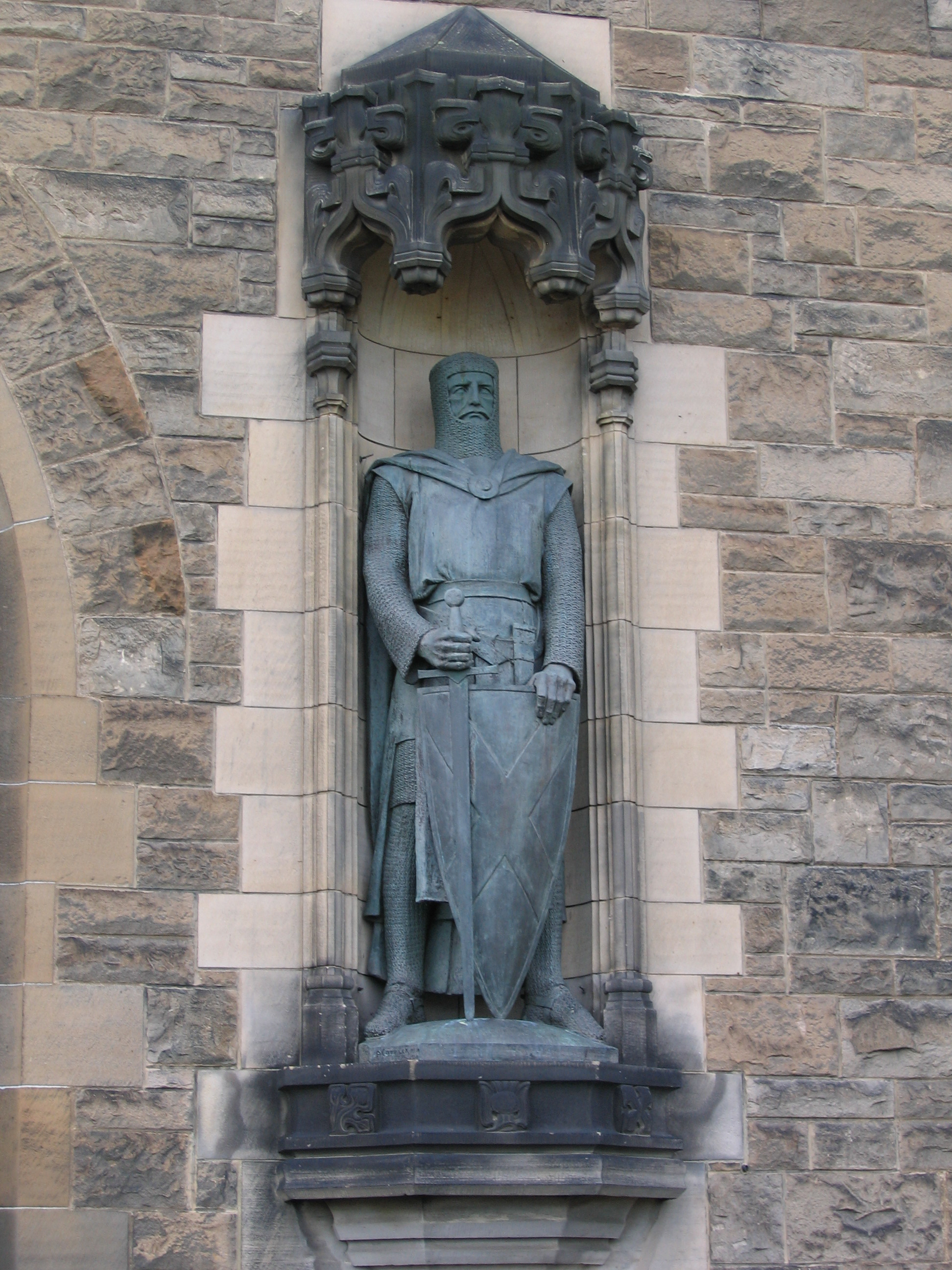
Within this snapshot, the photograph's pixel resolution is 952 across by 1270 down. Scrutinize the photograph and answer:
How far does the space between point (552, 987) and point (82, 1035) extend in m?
1.51

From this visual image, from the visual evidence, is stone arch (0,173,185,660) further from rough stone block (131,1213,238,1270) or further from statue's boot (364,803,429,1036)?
rough stone block (131,1213,238,1270)

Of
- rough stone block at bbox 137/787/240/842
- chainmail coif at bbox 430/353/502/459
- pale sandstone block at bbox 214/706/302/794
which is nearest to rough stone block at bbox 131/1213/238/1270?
rough stone block at bbox 137/787/240/842

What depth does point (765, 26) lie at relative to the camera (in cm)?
809

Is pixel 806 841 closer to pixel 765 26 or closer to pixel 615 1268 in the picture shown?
pixel 615 1268

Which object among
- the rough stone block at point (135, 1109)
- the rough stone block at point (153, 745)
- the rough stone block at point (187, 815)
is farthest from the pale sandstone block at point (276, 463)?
the rough stone block at point (135, 1109)

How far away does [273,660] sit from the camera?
23.4 ft

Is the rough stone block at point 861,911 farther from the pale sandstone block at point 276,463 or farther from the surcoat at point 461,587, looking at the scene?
the pale sandstone block at point 276,463

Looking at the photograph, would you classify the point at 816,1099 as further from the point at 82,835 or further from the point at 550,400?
the point at 550,400

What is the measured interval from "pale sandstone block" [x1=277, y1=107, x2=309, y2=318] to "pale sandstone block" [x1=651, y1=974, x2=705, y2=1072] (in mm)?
2605

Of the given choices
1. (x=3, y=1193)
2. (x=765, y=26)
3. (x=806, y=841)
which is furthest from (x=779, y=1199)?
(x=765, y=26)

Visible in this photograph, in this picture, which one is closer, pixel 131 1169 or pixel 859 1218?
pixel 131 1169

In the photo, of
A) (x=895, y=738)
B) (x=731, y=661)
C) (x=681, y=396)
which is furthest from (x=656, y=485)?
(x=895, y=738)

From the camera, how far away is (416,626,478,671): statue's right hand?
22.9 feet

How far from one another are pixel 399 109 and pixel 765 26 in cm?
161
